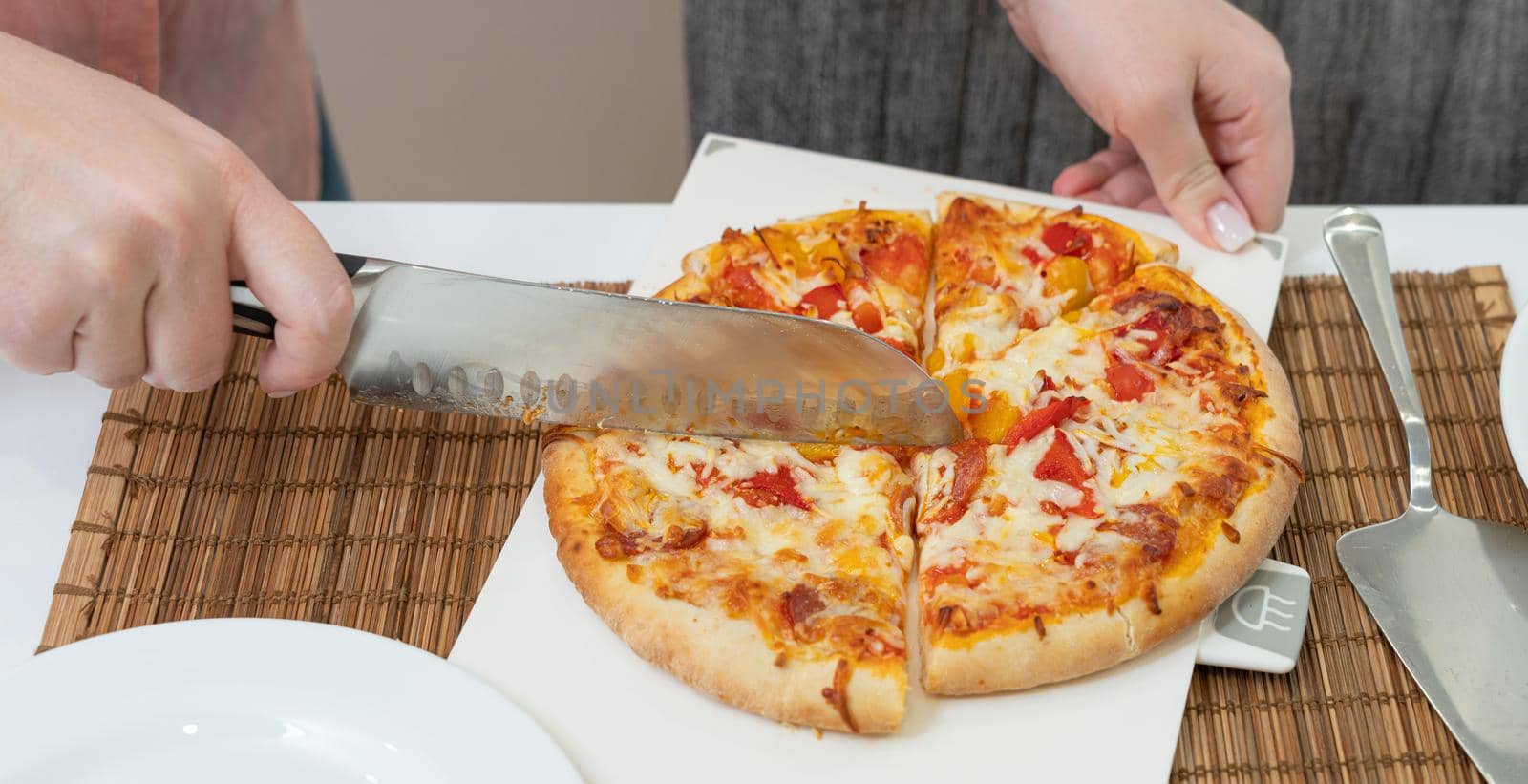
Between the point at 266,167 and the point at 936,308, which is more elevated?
the point at 266,167

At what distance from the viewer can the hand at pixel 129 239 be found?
1664 millimetres

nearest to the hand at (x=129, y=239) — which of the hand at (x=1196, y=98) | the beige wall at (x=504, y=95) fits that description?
the hand at (x=1196, y=98)

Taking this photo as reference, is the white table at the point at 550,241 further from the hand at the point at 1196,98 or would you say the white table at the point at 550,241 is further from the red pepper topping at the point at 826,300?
the red pepper topping at the point at 826,300

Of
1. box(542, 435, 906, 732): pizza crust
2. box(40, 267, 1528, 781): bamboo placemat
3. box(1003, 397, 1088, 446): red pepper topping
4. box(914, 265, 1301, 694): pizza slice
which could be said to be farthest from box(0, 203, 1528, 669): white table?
box(542, 435, 906, 732): pizza crust

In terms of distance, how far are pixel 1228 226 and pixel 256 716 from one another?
2139 mm

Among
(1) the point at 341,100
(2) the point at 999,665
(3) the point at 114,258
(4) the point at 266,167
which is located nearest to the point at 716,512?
(2) the point at 999,665

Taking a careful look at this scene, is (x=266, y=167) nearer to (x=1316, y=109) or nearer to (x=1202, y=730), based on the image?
(x=1202, y=730)

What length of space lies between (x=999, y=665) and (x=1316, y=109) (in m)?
3.00

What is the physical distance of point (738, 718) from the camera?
1.85 metres

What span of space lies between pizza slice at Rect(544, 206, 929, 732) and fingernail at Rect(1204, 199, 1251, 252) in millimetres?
735

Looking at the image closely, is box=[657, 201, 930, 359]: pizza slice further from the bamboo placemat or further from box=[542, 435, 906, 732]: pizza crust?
box=[542, 435, 906, 732]: pizza crust

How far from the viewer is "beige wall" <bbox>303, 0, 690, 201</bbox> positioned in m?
5.79

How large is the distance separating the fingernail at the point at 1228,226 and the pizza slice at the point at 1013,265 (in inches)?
5.8

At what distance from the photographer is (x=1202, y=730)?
1915 mm
